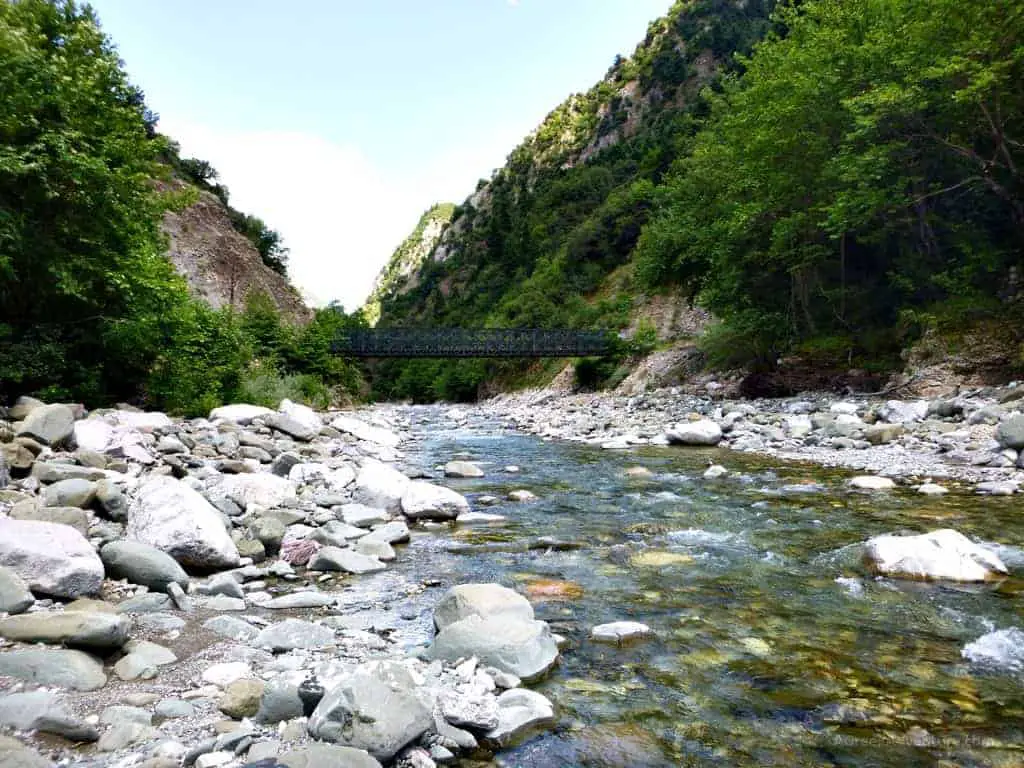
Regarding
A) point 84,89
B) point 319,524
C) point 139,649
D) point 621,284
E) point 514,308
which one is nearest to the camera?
point 139,649

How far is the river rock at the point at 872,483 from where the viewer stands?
7.75 meters

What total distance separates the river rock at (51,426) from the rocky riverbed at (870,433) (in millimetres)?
10133

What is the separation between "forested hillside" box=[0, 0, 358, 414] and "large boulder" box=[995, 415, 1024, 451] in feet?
48.7

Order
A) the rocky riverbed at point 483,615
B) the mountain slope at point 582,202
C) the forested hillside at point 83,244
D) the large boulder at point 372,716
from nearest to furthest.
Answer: the large boulder at point 372,716 → the rocky riverbed at point 483,615 → the forested hillside at point 83,244 → the mountain slope at point 582,202

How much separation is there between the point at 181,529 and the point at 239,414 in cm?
846

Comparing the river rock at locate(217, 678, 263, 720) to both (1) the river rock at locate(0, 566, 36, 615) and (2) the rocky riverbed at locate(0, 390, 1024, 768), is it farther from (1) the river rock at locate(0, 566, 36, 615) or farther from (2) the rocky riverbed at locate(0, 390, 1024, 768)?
(1) the river rock at locate(0, 566, 36, 615)

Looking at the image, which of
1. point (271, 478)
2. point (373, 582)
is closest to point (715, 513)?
point (373, 582)

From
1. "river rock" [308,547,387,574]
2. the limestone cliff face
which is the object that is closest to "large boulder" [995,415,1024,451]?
"river rock" [308,547,387,574]

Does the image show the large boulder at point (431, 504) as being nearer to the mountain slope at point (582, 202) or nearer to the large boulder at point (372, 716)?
the large boulder at point (372, 716)

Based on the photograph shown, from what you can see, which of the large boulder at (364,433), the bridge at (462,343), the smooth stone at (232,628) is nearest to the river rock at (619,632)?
the smooth stone at (232,628)

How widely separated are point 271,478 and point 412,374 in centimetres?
6506

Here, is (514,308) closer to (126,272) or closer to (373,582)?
(126,272)

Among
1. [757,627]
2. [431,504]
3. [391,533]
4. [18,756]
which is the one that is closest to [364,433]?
[431,504]

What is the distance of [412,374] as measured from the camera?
7162 centimetres
